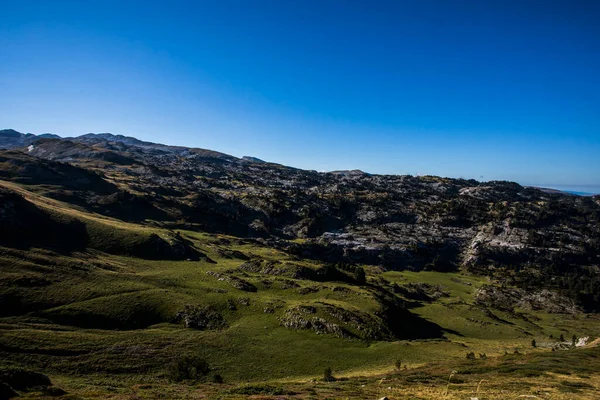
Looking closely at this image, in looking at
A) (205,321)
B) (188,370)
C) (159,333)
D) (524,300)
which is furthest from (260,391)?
(524,300)

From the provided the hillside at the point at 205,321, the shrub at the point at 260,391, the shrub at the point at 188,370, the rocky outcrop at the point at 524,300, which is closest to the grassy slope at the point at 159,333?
the hillside at the point at 205,321

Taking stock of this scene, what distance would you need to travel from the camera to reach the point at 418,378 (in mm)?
52344

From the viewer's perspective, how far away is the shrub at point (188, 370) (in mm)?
55094

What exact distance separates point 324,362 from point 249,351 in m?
17.3

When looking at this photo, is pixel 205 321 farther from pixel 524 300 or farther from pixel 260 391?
pixel 524 300

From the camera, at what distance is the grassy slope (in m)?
56.7

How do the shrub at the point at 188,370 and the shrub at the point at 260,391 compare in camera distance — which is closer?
the shrub at the point at 260,391

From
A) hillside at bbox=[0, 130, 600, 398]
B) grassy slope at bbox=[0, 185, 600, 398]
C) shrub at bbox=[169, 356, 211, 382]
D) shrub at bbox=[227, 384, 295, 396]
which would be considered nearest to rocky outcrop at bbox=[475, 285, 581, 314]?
hillside at bbox=[0, 130, 600, 398]

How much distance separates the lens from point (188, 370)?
183 ft

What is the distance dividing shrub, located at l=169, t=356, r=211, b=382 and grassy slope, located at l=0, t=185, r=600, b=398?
2.17 meters

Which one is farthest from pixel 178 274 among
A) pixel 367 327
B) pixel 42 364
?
pixel 367 327

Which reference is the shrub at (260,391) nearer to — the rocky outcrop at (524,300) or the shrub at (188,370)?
the shrub at (188,370)

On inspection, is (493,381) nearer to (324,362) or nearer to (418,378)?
(418,378)

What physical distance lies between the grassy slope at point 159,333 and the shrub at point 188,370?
217 cm
